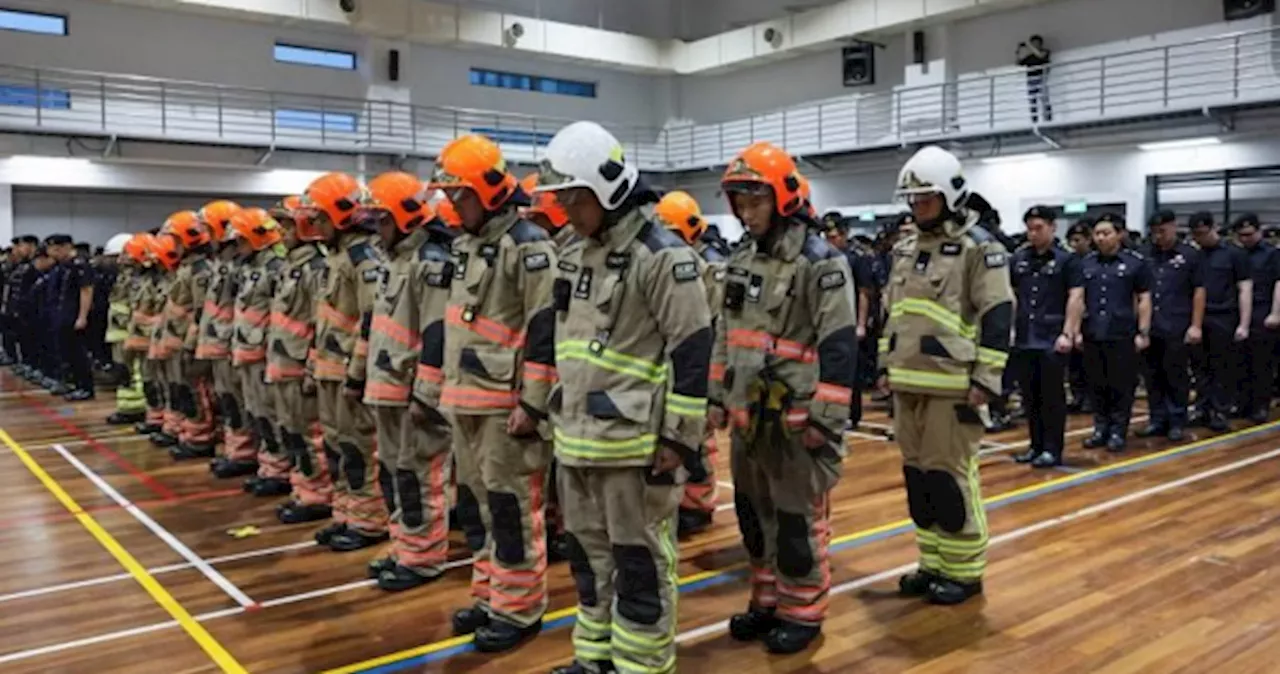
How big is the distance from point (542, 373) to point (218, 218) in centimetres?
543

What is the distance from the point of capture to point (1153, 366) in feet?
30.2

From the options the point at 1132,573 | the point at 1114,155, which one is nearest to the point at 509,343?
the point at 1132,573

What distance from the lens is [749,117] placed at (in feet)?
74.0

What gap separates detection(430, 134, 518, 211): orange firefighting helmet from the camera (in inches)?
165

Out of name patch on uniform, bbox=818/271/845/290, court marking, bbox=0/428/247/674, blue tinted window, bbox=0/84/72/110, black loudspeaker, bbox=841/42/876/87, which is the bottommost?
court marking, bbox=0/428/247/674

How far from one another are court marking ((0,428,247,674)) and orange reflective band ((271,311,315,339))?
158cm

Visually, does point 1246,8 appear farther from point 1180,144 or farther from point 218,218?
point 218,218

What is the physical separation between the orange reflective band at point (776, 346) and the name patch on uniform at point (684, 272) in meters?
0.79

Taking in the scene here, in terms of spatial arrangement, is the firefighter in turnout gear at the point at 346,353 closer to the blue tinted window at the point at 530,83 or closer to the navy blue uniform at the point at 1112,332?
the navy blue uniform at the point at 1112,332

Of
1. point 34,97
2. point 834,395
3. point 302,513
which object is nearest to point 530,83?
point 34,97

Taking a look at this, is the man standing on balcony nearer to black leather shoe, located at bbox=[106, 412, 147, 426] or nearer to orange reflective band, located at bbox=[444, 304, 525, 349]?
black leather shoe, located at bbox=[106, 412, 147, 426]

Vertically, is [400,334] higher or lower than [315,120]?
lower

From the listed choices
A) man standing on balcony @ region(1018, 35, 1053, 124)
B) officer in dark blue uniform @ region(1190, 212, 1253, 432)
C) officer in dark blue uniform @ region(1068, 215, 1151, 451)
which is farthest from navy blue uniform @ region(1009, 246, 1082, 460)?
man standing on balcony @ region(1018, 35, 1053, 124)

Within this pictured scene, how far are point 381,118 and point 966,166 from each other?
1187 cm
